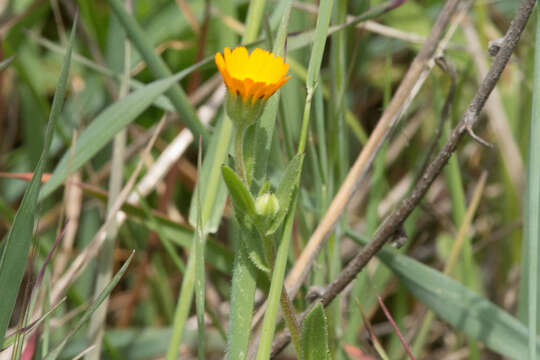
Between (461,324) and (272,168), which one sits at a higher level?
(272,168)

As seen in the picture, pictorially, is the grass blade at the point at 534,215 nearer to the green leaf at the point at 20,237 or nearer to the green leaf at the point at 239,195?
the green leaf at the point at 239,195

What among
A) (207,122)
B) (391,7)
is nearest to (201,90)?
(207,122)

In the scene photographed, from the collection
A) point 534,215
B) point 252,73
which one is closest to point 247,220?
point 252,73

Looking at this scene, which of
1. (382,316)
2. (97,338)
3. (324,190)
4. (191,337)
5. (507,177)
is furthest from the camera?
(382,316)

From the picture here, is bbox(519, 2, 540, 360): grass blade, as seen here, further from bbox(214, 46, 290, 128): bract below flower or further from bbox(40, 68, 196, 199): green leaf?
bbox(40, 68, 196, 199): green leaf

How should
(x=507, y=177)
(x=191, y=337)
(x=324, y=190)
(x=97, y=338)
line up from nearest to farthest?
(x=324, y=190)
(x=97, y=338)
(x=191, y=337)
(x=507, y=177)

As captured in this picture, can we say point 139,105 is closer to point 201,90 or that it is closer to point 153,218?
point 153,218
